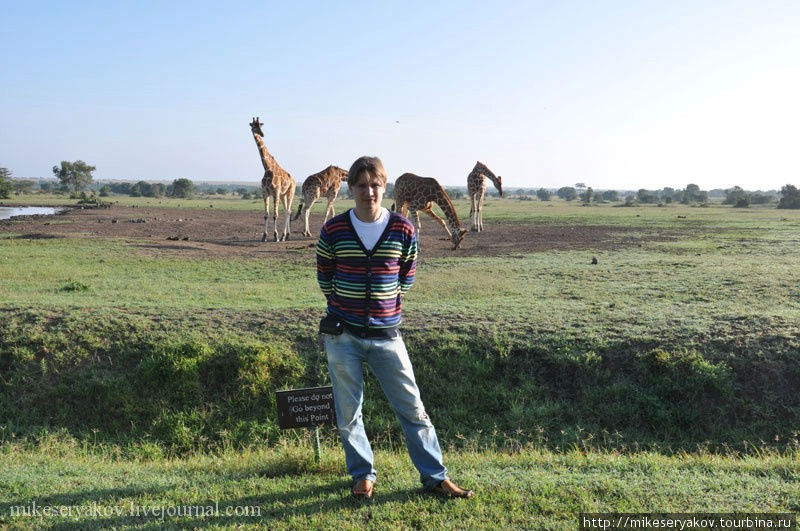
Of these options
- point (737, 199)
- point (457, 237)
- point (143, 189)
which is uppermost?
point (737, 199)

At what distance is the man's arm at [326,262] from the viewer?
435 centimetres

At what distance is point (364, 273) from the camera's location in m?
4.27

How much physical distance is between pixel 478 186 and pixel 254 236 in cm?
922

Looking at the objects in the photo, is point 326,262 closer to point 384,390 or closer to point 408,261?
point 408,261

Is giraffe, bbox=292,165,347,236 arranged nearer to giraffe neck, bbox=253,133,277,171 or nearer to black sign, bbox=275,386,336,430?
giraffe neck, bbox=253,133,277,171

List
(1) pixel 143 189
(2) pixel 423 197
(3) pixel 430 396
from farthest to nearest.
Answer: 1. (1) pixel 143 189
2. (2) pixel 423 197
3. (3) pixel 430 396

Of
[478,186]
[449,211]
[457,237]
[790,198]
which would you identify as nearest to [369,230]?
[457,237]

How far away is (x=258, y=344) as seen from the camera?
8.10m

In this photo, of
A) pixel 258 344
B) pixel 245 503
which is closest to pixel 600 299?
pixel 258 344

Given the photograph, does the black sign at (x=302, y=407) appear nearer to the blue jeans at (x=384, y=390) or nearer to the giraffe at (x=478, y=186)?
the blue jeans at (x=384, y=390)

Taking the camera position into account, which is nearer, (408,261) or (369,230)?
(369,230)

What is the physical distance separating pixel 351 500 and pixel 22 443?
4357 mm

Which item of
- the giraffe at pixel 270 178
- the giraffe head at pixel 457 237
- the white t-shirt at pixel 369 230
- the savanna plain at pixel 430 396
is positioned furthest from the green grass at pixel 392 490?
the giraffe at pixel 270 178

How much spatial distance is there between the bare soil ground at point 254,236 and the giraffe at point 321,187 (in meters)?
1.19
